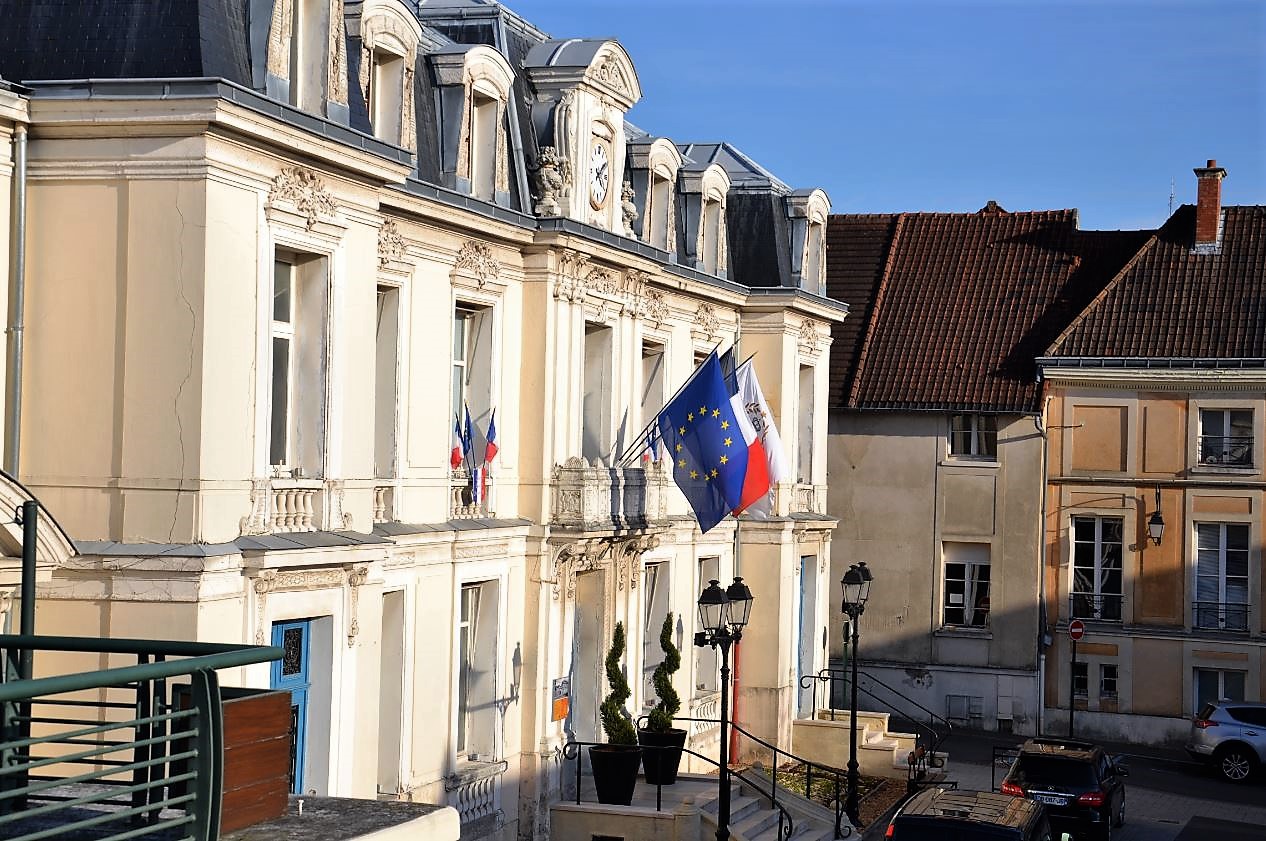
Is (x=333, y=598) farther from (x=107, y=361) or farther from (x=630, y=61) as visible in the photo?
(x=630, y=61)

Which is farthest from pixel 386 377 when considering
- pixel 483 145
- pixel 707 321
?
pixel 707 321

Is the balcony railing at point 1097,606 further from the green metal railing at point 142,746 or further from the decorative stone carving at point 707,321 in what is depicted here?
the green metal railing at point 142,746

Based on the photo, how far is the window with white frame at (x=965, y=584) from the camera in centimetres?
Answer: 3819

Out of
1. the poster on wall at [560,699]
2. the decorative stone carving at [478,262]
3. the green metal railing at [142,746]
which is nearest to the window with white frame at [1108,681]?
the poster on wall at [560,699]

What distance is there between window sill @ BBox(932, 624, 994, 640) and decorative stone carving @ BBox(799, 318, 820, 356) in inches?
347

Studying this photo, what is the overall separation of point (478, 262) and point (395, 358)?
244 cm

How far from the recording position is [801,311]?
3136 cm

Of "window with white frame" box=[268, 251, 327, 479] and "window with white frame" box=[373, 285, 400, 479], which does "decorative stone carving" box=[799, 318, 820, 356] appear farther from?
"window with white frame" box=[268, 251, 327, 479]

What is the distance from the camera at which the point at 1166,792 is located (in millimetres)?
31531

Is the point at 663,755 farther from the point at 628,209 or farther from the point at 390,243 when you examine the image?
the point at 390,243

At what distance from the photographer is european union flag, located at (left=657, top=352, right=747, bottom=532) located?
23094mm

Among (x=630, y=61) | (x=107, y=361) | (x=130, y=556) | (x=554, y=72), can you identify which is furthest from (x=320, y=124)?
(x=630, y=61)

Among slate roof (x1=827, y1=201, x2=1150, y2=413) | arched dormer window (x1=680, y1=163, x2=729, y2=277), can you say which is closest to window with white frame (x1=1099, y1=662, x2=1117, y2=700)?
slate roof (x1=827, y1=201, x2=1150, y2=413)

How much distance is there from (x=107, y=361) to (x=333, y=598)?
→ 10.7ft
